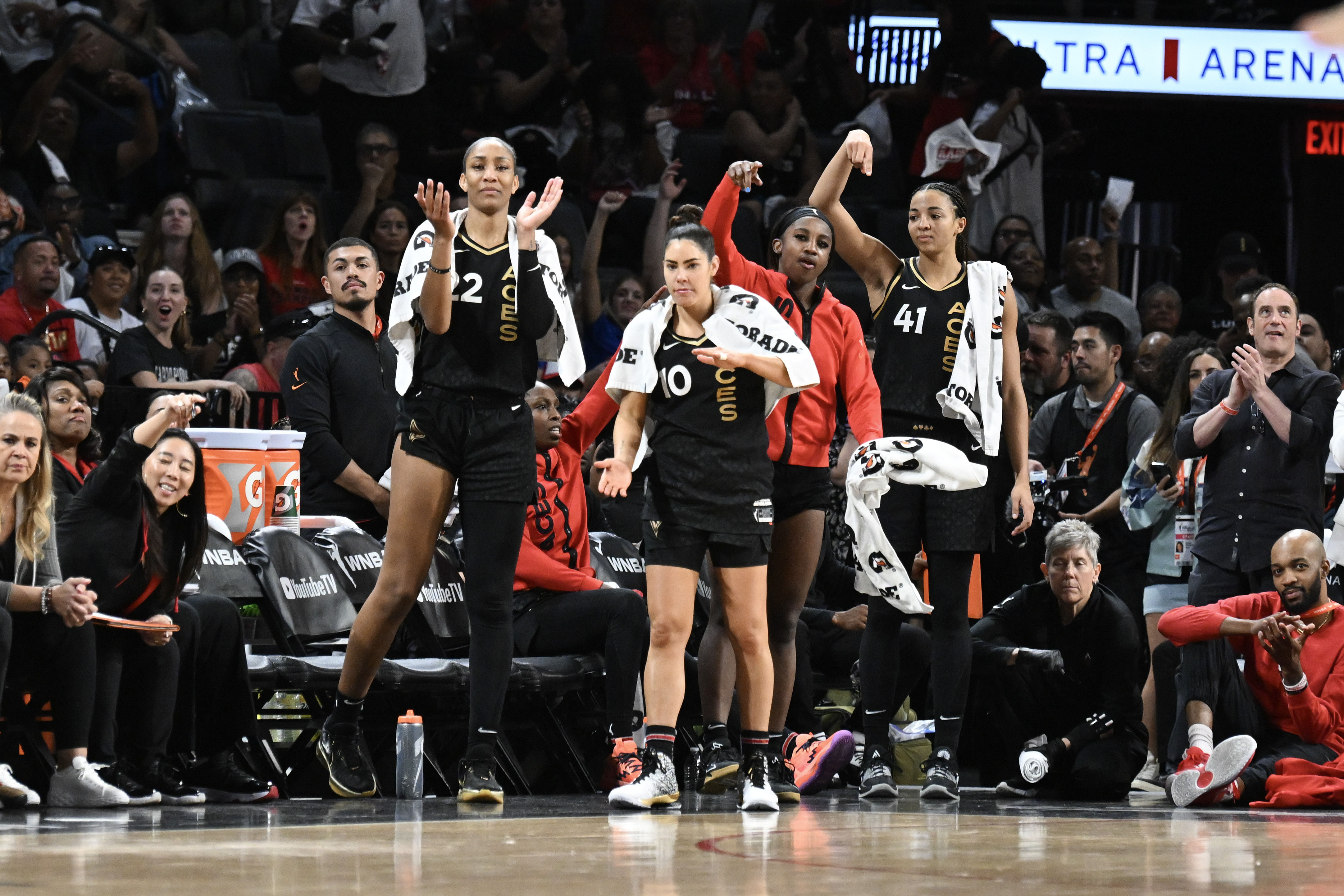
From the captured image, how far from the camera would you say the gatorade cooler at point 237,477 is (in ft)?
19.1

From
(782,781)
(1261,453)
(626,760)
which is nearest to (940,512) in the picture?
(782,781)

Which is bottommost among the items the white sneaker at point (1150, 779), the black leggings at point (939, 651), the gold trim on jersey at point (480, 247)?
the white sneaker at point (1150, 779)

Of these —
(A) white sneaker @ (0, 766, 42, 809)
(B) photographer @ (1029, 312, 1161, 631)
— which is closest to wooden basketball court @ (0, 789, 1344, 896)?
(A) white sneaker @ (0, 766, 42, 809)

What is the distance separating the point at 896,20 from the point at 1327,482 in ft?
18.6

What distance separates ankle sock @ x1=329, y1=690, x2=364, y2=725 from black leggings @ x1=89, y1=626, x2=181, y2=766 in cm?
55

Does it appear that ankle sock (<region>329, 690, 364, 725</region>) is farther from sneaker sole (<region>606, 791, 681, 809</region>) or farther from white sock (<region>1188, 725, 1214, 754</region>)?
white sock (<region>1188, 725, 1214, 754</region>)

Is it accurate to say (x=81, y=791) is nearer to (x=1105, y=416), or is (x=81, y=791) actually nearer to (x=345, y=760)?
(x=345, y=760)

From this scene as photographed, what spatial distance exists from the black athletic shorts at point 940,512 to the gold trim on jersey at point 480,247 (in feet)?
4.56

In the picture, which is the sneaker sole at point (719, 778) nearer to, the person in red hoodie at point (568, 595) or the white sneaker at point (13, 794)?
the person in red hoodie at point (568, 595)

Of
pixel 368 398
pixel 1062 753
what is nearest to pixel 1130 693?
pixel 1062 753

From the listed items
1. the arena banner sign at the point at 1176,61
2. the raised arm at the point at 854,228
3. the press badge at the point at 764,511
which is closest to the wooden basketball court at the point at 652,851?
the press badge at the point at 764,511

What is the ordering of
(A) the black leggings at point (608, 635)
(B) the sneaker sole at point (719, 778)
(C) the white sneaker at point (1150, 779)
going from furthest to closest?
(C) the white sneaker at point (1150, 779), (A) the black leggings at point (608, 635), (B) the sneaker sole at point (719, 778)

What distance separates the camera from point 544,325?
191 inches

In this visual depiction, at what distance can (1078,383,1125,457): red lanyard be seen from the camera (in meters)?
7.47
